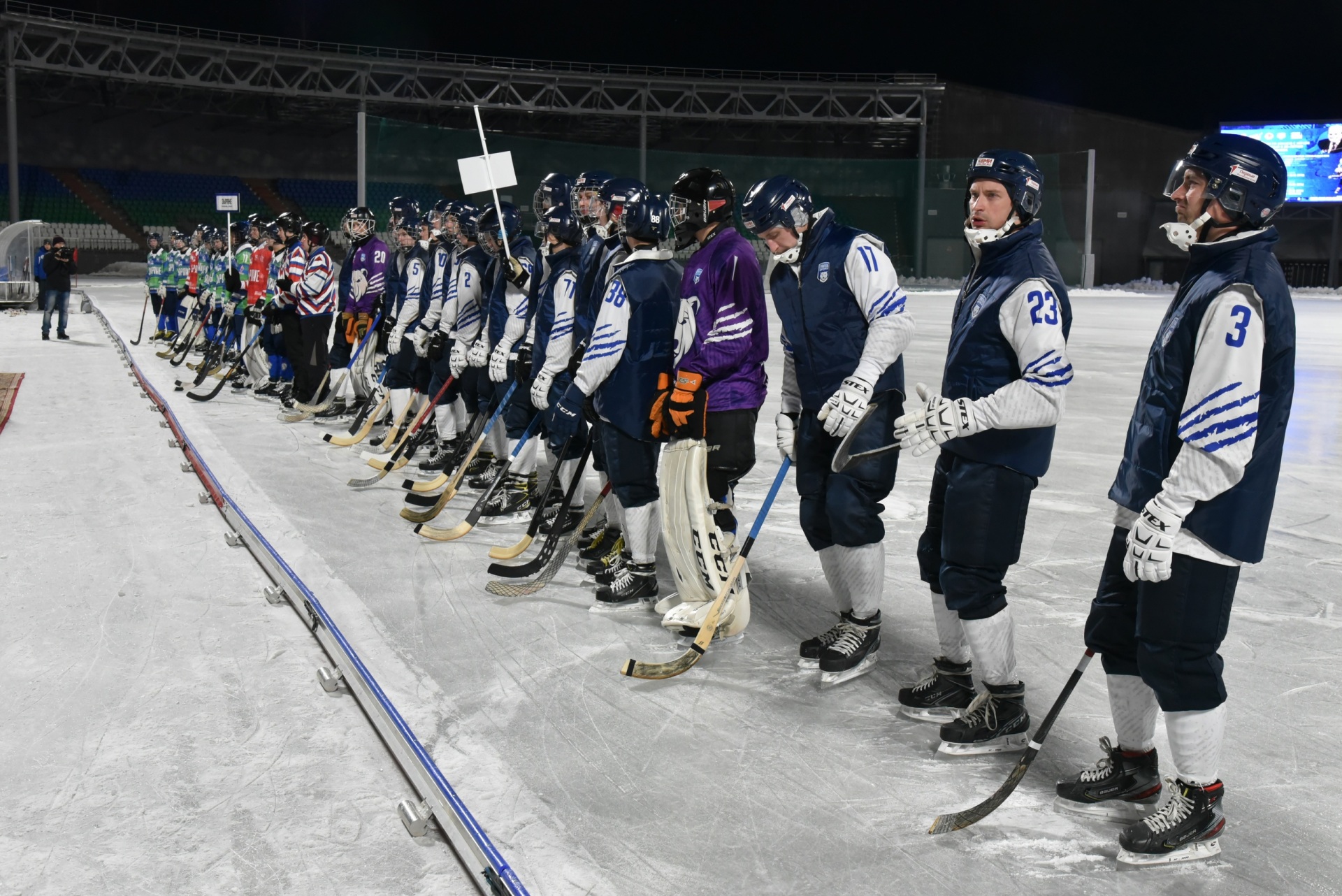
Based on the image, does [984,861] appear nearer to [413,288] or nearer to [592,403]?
[592,403]

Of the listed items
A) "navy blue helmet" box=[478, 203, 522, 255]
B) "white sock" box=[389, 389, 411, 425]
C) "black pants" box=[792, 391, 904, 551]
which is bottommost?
"white sock" box=[389, 389, 411, 425]

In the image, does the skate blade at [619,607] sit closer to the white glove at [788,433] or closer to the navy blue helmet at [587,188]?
the white glove at [788,433]

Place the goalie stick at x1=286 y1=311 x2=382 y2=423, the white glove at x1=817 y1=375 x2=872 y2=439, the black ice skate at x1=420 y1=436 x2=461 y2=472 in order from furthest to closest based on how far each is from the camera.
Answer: the goalie stick at x1=286 y1=311 x2=382 y2=423
the black ice skate at x1=420 y1=436 x2=461 y2=472
the white glove at x1=817 y1=375 x2=872 y2=439

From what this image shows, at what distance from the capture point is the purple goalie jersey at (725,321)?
11.8 ft

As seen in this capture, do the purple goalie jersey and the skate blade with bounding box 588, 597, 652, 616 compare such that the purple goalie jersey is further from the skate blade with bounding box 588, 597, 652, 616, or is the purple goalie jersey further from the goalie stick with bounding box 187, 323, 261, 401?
the goalie stick with bounding box 187, 323, 261, 401

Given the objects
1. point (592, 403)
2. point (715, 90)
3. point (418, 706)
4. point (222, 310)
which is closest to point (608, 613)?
point (592, 403)

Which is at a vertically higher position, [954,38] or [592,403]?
[954,38]

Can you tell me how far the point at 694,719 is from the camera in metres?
3.03

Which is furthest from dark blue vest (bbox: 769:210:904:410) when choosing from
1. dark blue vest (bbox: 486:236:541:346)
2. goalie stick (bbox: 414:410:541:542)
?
dark blue vest (bbox: 486:236:541:346)

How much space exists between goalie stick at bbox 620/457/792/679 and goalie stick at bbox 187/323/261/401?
7.37 meters

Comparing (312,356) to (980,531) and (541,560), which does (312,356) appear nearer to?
(541,560)

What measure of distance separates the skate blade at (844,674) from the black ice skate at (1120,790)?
0.85 meters

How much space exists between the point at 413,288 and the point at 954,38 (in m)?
34.3

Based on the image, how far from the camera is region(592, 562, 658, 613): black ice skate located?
409cm
